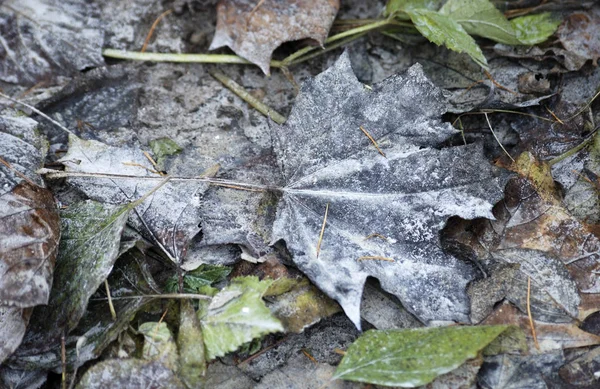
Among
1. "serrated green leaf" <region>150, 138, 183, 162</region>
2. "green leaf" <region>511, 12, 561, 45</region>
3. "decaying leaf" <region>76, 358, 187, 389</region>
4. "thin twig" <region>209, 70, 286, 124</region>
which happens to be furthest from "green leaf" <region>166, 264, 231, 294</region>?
"green leaf" <region>511, 12, 561, 45</region>

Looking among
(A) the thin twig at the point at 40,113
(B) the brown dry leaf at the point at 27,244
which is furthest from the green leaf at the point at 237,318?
(A) the thin twig at the point at 40,113

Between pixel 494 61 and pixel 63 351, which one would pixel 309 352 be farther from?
pixel 494 61

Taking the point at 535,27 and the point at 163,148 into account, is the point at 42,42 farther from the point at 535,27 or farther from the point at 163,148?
the point at 535,27

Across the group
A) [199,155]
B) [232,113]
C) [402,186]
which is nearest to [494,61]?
[402,186]

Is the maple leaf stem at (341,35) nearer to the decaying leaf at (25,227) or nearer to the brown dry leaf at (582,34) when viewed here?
the brown dry leaf at (582,34)

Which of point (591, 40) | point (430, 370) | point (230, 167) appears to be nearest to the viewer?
point (430, 370)
